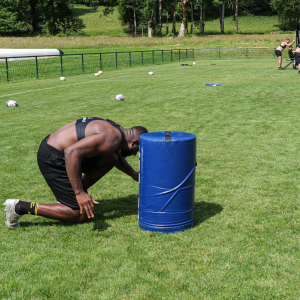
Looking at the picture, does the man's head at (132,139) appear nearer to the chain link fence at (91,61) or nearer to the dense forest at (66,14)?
the chain link fence at (91,61)

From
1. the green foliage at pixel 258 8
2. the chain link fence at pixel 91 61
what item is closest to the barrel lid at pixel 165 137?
the chain link fence at pixel 91 61

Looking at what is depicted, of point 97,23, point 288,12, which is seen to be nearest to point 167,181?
point 288,12

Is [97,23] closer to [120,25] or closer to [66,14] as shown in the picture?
[120,25]

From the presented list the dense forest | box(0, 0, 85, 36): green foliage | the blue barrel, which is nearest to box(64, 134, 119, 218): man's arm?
the blue barrel

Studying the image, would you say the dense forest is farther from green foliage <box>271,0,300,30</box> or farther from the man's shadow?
the man's shadow

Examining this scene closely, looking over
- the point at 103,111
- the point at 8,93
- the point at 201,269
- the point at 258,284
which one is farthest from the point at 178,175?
the point at 8,93

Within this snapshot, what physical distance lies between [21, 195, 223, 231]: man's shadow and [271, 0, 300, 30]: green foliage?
267ft

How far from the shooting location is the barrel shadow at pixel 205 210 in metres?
4.51

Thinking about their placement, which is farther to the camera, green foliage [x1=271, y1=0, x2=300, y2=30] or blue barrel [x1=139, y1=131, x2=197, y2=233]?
green foliage [x1=271, y1=0, x2=300, y2=30]

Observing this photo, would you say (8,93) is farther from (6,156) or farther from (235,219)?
(235,219)

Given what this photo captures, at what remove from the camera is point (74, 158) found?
12.1 ft

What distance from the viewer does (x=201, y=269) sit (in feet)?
11.1

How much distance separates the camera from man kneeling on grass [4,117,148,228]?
12.3 feet

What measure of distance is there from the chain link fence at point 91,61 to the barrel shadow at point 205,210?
64.2 feet
